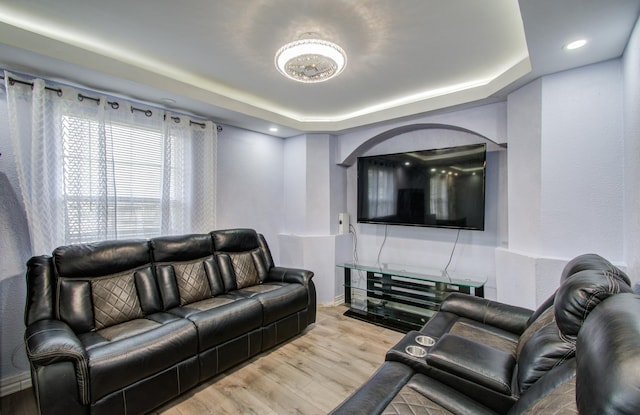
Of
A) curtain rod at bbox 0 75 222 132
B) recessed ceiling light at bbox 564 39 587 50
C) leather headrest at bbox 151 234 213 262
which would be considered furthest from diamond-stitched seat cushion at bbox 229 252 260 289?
recessed ceiling light at bbox 564 39 587 50

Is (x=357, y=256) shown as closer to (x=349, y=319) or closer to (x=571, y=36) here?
(x=349, y=319)

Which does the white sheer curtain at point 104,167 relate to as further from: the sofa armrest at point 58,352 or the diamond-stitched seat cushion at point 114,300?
the sofa armrest at point 58,352

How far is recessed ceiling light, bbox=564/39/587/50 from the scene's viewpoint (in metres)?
1.74

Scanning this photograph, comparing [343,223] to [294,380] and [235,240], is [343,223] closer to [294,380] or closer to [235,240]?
[235,240]

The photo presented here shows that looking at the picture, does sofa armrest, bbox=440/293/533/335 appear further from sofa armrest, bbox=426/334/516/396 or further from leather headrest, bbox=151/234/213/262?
leather headrest, bbox=151/234/213/262

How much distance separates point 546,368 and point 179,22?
272 cm

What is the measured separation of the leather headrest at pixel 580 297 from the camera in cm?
104

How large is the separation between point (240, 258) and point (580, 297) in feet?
9.41

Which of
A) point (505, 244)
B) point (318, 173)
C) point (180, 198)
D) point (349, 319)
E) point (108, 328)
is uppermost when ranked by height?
point (318, 173)

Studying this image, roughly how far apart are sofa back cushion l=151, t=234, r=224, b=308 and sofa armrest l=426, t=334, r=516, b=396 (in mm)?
2159

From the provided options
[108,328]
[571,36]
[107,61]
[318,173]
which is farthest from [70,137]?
[571,36]

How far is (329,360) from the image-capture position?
2.51 metres

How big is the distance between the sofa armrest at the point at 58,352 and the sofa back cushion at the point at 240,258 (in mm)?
1390

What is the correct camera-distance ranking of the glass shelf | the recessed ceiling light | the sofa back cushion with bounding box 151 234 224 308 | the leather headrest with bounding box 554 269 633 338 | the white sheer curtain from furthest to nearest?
the glass shelf, the sofa back cushion with bounding box 151 234 224 308, the white sheer curtain, the recessed ceiling light, the leather headrest with bounding box 554 269 633 338
